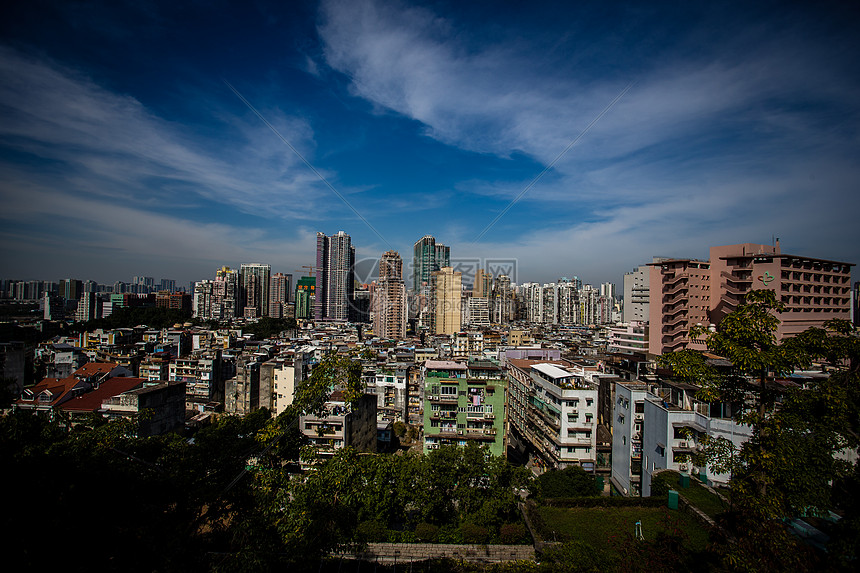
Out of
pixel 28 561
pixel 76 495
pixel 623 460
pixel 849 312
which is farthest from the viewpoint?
pixel 849 312

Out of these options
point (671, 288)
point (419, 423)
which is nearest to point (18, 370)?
point (419, 423)

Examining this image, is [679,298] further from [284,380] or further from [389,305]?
[389,305]

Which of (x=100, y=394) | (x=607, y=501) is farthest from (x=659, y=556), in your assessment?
(x=100, y=394)

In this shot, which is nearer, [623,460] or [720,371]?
[720,371]

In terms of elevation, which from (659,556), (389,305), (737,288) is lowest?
(659,556)

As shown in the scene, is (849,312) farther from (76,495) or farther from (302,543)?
(76,495)

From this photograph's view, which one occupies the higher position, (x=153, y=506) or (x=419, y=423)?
(x=153, y=506)

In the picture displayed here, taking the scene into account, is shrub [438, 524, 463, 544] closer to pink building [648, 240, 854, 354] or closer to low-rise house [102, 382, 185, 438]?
low-rise house [102, 382, 185, 438]
